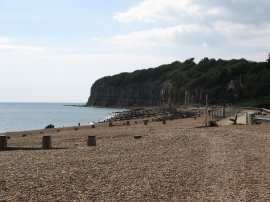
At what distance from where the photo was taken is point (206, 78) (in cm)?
15100

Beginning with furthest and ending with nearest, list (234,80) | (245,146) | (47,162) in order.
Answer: (234,80)
(245,146)
(47,162)

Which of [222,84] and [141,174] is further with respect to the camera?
[222,84]

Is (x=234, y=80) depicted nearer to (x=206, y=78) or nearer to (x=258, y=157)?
(x=206, y=78)

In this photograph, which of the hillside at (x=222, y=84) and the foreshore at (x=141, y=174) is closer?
the foreshore at (x=141, y=174)

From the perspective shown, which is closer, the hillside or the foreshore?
the foreshore

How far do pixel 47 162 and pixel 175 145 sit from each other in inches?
290

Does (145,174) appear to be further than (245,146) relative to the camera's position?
No

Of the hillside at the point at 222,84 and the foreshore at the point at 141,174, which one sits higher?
the hillside at the point at 222,84

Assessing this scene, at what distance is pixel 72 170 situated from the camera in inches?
565

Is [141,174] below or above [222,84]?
below

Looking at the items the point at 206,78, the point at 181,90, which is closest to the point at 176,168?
the point at 206,78

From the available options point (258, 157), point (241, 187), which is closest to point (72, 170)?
point (241, 187)

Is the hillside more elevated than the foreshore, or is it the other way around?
the hillside

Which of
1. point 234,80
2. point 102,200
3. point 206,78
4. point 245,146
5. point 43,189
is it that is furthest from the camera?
point 206,78
